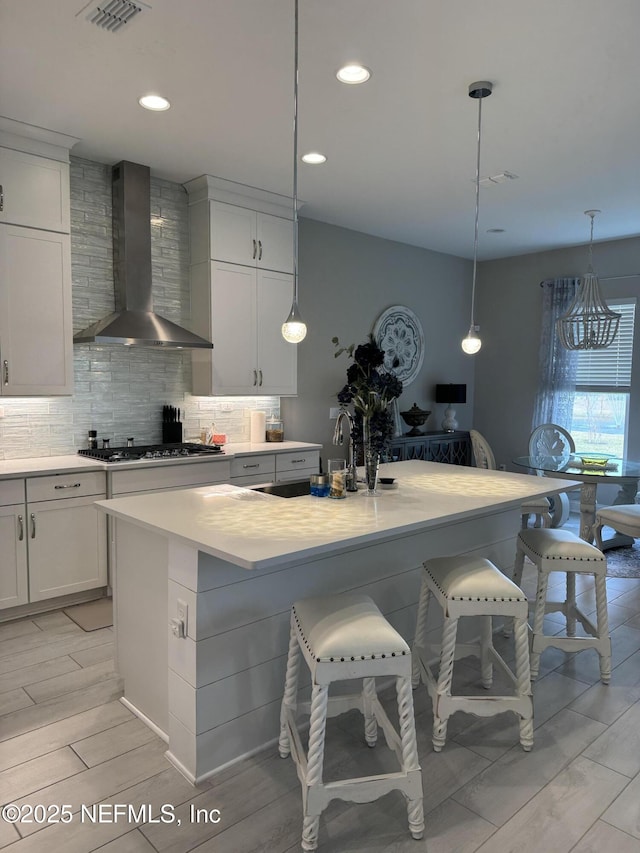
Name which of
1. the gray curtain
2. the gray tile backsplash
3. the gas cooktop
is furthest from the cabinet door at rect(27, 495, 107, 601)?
the gray curtain

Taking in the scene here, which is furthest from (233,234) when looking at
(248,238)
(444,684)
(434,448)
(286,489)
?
(444,684)

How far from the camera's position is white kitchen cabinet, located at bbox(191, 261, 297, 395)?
14.7ft

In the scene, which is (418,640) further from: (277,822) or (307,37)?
(307,37)

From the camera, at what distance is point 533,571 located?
4.36 meters

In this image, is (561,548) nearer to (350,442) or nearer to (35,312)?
(350,442)

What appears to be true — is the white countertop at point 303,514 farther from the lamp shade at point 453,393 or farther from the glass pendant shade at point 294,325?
the lamp shade at point 453,393

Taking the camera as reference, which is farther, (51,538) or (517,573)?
(51,538)

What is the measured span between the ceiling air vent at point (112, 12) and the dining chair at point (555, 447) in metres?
4.59

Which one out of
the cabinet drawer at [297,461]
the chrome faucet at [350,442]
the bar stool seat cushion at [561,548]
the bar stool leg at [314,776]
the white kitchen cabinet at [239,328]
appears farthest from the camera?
the cabinet drawer at [297,461]

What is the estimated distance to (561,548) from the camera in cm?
285

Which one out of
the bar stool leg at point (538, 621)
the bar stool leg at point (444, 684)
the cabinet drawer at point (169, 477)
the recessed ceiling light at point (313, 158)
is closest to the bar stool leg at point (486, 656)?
the bar stool leg at point (538, 621)

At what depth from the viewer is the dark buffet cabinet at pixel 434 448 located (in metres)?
5.92

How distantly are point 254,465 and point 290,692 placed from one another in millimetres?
2466

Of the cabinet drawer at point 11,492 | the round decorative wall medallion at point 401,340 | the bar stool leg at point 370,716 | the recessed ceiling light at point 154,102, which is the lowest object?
the bar stool leg at point 370,716
